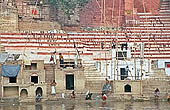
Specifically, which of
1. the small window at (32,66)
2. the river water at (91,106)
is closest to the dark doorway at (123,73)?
the river water at (91,106)

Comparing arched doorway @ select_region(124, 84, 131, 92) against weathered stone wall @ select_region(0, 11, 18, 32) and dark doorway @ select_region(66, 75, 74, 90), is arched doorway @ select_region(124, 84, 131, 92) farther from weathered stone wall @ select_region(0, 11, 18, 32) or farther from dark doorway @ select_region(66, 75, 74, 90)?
weathered stone wall @ select_region(0, 11, 18, 32)

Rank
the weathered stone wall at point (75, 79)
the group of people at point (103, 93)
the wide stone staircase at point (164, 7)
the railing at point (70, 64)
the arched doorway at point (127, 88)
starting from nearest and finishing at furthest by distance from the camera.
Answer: the group of people at point (103, 93) → the weathered stone wall at point (75, 79) → the arched doorway at point (127, 88) → the railing at point (70, 64) → the wide stone staircase at point (164, 7)

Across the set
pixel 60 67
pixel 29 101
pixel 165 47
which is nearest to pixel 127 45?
pixel 165 47

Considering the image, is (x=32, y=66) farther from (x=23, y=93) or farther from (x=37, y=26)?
(x=37, y=26)

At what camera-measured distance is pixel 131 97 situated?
1299 inches

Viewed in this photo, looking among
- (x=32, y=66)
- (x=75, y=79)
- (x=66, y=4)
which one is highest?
(x=66, y=4)

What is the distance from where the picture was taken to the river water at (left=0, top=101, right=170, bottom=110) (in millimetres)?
29672

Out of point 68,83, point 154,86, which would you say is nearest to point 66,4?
point 68,83

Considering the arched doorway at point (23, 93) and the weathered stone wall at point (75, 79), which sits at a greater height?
the weathered stone wall at point (75, 79)

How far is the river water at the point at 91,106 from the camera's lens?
2967 cm

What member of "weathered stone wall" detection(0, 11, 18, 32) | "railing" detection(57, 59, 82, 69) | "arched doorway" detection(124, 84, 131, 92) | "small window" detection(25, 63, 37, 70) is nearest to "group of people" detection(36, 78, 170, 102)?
"arched doorway" detection(124, 84, 131, 92)

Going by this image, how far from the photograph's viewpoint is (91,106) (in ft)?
100

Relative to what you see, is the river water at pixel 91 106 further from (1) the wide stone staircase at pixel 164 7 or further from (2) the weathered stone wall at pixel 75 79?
(1) the wide stone staircase at pixel 164 7

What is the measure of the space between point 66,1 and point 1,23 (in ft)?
→ 23.6
